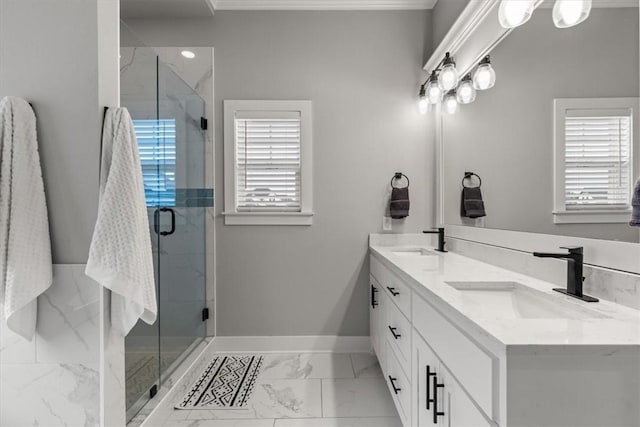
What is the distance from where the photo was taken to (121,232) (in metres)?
1.19

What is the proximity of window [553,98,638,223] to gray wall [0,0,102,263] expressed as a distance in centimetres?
171

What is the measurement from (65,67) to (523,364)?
1.64m

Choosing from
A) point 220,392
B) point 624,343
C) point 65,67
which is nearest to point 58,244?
point 65,67

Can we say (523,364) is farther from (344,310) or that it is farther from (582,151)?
(344,310)

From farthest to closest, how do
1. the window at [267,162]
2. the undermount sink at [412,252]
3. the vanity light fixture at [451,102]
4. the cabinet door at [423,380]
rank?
the window at [267,162] < the undermount sink at [412,252] < the vanity light fixture at [451,102] < the cabinet door at [423,380]

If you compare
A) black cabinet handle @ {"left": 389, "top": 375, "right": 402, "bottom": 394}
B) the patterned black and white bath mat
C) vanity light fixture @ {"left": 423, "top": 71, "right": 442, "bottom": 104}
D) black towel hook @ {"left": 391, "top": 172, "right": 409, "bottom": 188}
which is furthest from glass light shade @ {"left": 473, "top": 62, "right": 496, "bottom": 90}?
the patterned black and white bath mat

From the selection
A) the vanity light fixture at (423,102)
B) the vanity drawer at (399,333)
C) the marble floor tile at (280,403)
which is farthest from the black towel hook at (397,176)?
the marble floor tile at (280,403)

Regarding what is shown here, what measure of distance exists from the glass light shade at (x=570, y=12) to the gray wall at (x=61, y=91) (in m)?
1.64

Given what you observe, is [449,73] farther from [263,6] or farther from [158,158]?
[158,158]

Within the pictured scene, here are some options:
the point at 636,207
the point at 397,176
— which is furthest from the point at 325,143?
the point at 636,207

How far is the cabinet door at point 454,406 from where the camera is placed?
2.88 feet

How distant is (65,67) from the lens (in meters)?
1.21

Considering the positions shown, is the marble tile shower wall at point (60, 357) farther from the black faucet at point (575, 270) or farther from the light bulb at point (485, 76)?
the light bulb at point (485, 76)

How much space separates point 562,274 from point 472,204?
88 cm
